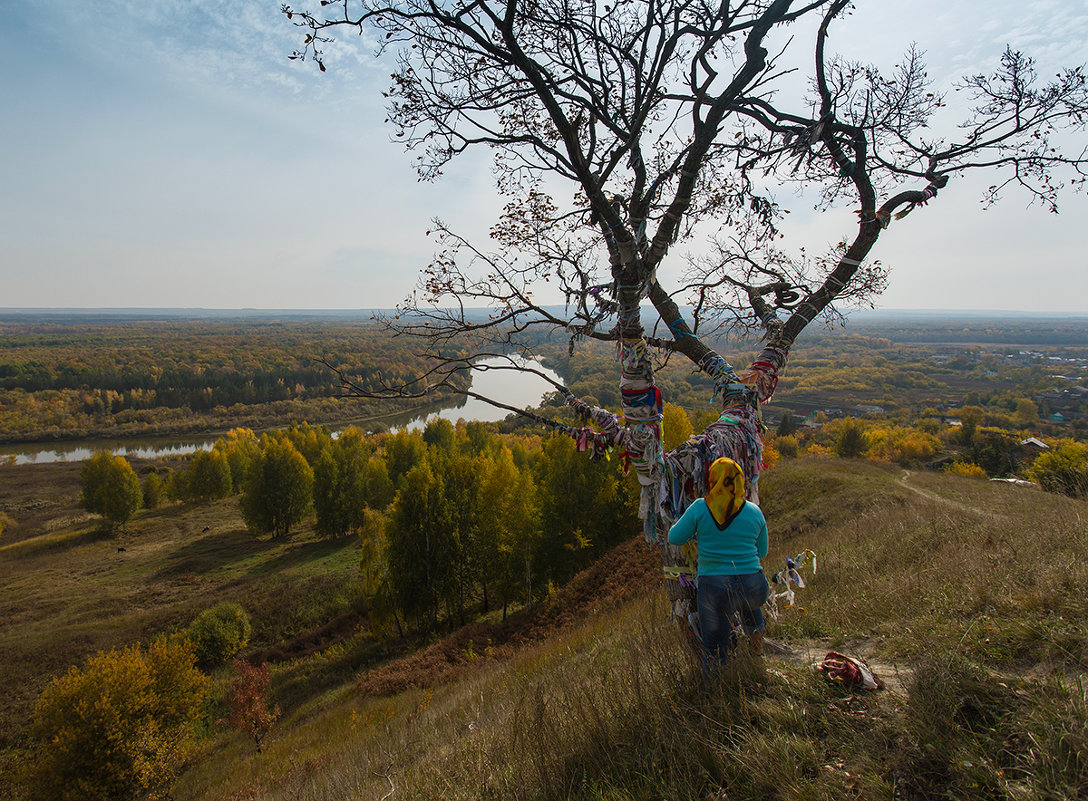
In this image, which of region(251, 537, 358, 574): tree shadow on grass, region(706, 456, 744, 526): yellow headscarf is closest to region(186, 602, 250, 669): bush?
region(251, 537, 358, 574): tree shadow on grass

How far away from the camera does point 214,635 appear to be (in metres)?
21.6

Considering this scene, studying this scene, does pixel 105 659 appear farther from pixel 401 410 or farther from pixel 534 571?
pixel 401 410

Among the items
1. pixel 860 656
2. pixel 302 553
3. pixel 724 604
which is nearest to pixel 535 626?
pixel 860 656

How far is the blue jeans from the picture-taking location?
120 inches

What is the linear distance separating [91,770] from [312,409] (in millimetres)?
87811

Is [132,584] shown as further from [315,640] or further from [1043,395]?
[1043,395]

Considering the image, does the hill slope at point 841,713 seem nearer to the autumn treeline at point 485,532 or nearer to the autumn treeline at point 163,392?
the autumn treeline at point 485,532

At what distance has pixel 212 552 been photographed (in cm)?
3600

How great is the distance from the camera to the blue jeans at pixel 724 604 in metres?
Result: 3.05

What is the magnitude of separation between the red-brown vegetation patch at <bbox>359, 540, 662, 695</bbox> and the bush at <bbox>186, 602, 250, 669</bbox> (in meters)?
11.6

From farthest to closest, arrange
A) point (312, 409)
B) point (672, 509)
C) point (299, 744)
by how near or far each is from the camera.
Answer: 1. point (312, 409)
2. point (299, 744)
3. point (672, 509)

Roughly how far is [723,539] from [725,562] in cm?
15

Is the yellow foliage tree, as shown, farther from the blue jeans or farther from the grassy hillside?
the blue jeans

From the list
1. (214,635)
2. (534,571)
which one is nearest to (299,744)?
(534,571)
